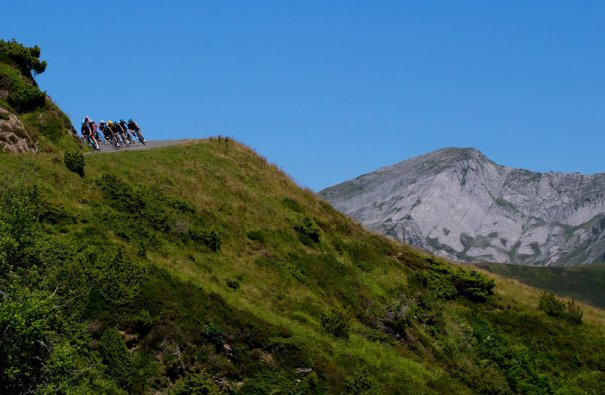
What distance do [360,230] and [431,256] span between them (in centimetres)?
594

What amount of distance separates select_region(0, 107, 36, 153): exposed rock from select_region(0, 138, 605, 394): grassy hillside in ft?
16.0

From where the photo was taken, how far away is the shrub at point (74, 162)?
40500mm

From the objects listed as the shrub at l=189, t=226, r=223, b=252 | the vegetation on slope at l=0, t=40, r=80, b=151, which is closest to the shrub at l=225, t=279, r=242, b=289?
the shrub at l=189, t=226, r=223, b=252

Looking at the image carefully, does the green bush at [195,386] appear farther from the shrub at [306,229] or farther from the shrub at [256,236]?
the shrub at [306,229]

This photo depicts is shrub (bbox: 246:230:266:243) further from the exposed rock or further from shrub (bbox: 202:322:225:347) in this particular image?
the exposed rock

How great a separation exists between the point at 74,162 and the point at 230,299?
13788 millimetres

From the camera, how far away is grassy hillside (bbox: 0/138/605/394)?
2570cm

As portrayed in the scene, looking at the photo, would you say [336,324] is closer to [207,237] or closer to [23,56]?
[207,237]

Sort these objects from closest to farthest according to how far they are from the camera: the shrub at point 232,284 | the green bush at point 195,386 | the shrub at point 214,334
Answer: the green bush at point 195,386 < the shrub at point 214,334 < the shrub at point 232,284

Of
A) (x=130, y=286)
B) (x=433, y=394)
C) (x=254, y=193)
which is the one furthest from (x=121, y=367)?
(x=254, y=193)

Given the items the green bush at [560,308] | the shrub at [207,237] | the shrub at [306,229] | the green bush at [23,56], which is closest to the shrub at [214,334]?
the shrub at [207,237]

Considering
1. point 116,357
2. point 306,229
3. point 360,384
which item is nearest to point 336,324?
point 360,384

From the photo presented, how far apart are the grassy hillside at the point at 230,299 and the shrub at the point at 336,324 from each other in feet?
0.37

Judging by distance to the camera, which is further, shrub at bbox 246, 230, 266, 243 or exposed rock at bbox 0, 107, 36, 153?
exposed rock at bbox 0, 107, 36, 153
